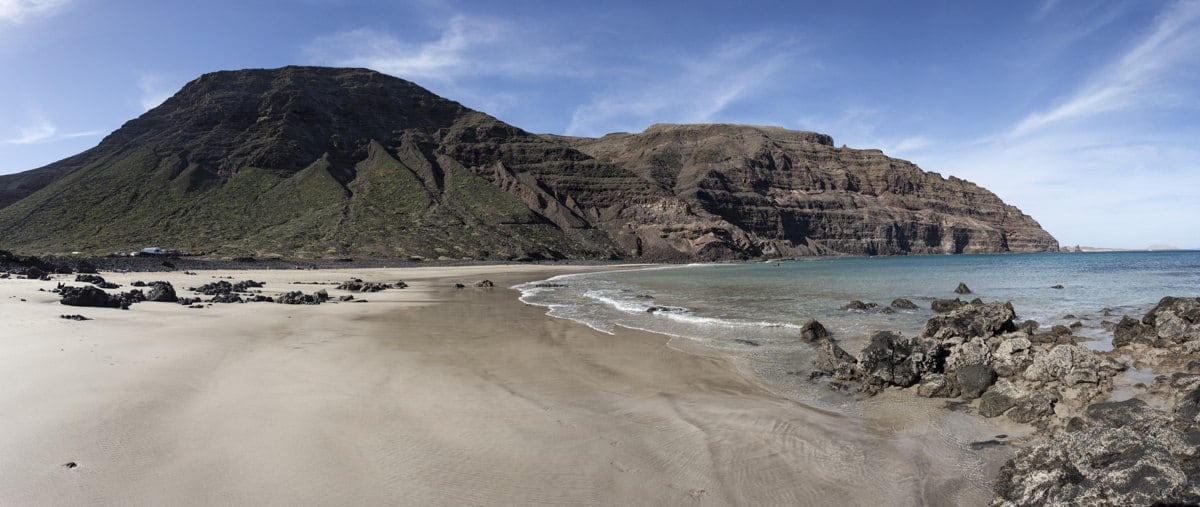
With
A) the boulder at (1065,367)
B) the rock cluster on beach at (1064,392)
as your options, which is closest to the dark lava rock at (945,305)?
the rock cluster on beach at (1064,392)

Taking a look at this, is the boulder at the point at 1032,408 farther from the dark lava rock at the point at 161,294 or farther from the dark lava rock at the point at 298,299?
the dark lava rock at the point at 161,294

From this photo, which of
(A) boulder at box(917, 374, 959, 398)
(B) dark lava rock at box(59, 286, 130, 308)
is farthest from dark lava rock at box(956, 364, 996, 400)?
(B) dark lava rock at box(59, 286, 130, 308)

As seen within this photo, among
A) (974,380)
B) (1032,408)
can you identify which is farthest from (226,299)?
(1032,408)

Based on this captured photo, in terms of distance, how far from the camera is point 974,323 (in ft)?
42.9

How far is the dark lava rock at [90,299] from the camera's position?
15.9 meters

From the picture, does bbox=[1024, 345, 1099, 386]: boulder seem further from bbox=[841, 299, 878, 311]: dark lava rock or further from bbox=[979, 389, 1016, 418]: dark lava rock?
bbox=[841, 299, 878, 311]: dark lava rock

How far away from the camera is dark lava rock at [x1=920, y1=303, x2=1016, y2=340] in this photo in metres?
12.8

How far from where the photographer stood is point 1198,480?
417 centimetres

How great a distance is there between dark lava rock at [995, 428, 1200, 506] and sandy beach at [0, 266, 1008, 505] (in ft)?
1.87

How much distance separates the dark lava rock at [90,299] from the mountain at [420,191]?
57118 mm

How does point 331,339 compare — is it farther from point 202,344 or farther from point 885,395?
point 885,395

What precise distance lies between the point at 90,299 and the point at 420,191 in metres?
88.4

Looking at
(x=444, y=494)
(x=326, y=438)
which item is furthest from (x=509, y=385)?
(x=444, y=494)

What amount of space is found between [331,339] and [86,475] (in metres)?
8.87
